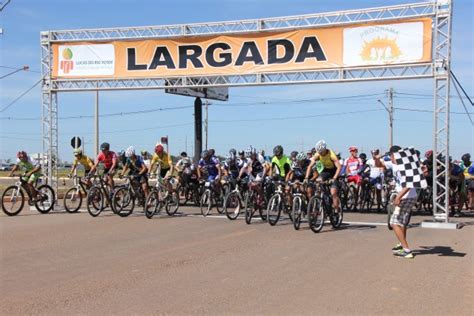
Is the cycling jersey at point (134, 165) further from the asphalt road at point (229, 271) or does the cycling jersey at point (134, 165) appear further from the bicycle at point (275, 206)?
the bicycle at point (275, 206)

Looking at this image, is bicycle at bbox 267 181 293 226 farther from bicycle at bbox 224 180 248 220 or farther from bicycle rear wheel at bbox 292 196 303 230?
bicycle at bbox 224 180 248 220

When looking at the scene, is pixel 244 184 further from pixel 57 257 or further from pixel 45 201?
pixel 57 257

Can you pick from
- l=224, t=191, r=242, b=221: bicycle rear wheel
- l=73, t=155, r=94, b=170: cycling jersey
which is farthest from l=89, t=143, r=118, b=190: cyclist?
l=224, t=191, r=242, b=221: bicycle rear wheel

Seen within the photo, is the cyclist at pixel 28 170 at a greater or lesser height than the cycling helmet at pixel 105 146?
lesser

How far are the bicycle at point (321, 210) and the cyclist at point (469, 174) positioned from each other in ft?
22.9

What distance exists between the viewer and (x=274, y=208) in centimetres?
1306

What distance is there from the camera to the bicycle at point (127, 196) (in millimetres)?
14789

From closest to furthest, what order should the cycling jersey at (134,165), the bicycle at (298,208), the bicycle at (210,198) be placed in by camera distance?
the bicycle at (298,208)
the bicycle at (210,198)
the cycling jersey at (134,165)

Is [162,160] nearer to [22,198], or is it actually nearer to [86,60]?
[22,198]

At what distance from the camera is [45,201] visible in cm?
1605

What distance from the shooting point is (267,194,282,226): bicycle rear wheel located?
42.6 ft

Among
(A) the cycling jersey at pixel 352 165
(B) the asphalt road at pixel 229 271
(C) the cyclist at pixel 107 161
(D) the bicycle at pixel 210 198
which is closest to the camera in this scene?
(B) the asphalt road at pixel 229 271

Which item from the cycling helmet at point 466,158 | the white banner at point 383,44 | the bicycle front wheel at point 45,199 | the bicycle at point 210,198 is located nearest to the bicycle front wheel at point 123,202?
the bicycle at point 210,198

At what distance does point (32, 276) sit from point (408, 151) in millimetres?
6235
